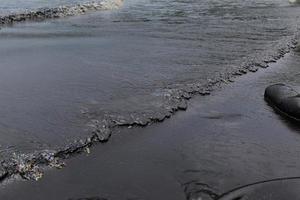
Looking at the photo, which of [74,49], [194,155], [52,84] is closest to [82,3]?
[74,49]

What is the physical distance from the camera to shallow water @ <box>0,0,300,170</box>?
39.0 feet

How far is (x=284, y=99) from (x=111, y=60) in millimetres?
7238

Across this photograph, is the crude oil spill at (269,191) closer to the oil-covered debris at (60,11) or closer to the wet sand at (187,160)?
the wet sand at (187,160)

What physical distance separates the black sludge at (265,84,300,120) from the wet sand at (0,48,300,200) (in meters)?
0.26

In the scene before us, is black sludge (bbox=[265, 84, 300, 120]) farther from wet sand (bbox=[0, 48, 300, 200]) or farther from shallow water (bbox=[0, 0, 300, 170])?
shallow water (bbox=[0, 0, 300, 170])

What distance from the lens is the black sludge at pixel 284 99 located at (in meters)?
12.1

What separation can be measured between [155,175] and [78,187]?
4.79ft

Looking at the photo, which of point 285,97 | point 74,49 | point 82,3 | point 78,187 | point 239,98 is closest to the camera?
point 78,187

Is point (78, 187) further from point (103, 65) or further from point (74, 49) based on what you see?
point (74, 49)

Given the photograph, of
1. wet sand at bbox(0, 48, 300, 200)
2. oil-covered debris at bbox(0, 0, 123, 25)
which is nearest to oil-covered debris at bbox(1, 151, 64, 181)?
wet sand at bbox(0, 48, 300, 200)

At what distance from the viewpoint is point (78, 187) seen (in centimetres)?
858

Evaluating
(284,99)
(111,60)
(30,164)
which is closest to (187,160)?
(30,164)

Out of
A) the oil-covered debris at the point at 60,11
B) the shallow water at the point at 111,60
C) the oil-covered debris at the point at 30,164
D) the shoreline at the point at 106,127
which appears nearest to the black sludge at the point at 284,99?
the shoreline at the point at 106,127

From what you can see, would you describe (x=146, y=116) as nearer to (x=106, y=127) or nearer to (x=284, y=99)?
(x=106, y=127)
